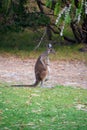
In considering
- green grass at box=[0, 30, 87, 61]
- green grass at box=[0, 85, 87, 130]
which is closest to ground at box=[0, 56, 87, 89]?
green grass at box=[0, 30, 87, 61]

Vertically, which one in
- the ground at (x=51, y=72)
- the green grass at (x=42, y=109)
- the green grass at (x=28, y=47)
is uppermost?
the green grass at (x=42, y=109)

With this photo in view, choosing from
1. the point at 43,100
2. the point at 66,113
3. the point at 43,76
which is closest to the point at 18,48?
the point at 43,76

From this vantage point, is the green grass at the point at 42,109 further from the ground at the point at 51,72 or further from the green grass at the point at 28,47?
the green grass at the point at 28,47

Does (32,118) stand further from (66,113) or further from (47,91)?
(47,91)

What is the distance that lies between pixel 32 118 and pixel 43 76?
425 centimetres

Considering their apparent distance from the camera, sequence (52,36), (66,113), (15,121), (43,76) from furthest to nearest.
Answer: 1. (52,36)
2. (43,76)
3. (66,113)
4. (15,121)

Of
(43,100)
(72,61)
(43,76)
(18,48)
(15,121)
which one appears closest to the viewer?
(15,121)

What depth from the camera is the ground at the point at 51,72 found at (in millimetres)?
14008

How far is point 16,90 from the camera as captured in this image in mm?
10758

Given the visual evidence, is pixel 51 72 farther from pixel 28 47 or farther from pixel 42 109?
pixel 42 109

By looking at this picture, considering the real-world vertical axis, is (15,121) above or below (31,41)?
above

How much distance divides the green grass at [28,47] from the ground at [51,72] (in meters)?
0.71

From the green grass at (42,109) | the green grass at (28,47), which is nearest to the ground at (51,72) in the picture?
the green grass at (28,47)

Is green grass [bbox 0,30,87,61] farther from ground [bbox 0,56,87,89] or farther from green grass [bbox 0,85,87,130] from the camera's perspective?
green grass [bbox 0,85,87,130]
